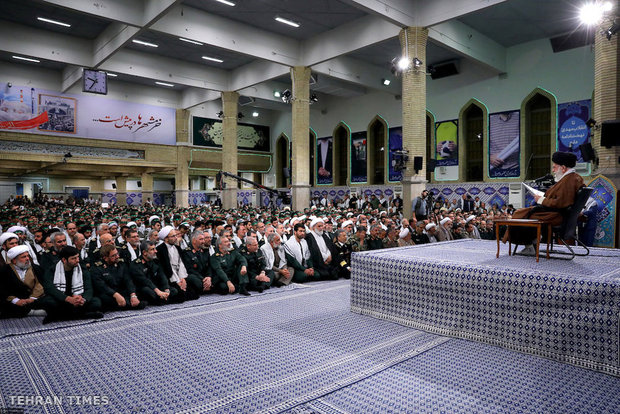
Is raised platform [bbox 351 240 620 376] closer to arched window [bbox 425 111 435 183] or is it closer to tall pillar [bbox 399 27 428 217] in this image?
tall pillar [bbox 399 27 428 217]

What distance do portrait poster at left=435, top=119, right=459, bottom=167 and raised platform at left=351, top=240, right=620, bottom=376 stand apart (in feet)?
38.2

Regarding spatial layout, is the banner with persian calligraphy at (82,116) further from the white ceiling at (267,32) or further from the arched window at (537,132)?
the arched window at (537,132)

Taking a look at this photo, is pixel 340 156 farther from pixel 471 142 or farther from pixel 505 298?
pixel 505 298

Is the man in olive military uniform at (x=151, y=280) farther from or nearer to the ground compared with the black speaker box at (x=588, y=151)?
nearer to the ground

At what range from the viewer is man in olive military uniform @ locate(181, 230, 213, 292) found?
4461 millimetres

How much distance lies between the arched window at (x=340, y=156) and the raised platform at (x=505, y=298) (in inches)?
601

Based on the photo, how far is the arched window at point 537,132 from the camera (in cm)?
1278

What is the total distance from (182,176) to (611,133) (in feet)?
55.3

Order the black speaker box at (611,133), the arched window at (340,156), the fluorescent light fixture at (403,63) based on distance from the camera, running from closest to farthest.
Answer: the black speaker box at (611,133) < the fluorescent light fixture at (403,63) < the arched window at (340,156)

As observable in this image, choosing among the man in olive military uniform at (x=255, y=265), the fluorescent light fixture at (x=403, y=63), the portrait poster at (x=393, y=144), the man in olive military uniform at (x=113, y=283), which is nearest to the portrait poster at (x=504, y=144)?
the portrait poster at (x=393, y=144)

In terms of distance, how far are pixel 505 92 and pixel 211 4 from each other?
31.7 feet

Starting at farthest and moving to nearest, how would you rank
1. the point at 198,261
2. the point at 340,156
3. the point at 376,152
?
the point at 340,156
the point at 376,152
the point at 198,261

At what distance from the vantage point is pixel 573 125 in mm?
11953

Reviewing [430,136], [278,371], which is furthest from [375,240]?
[430,136]
